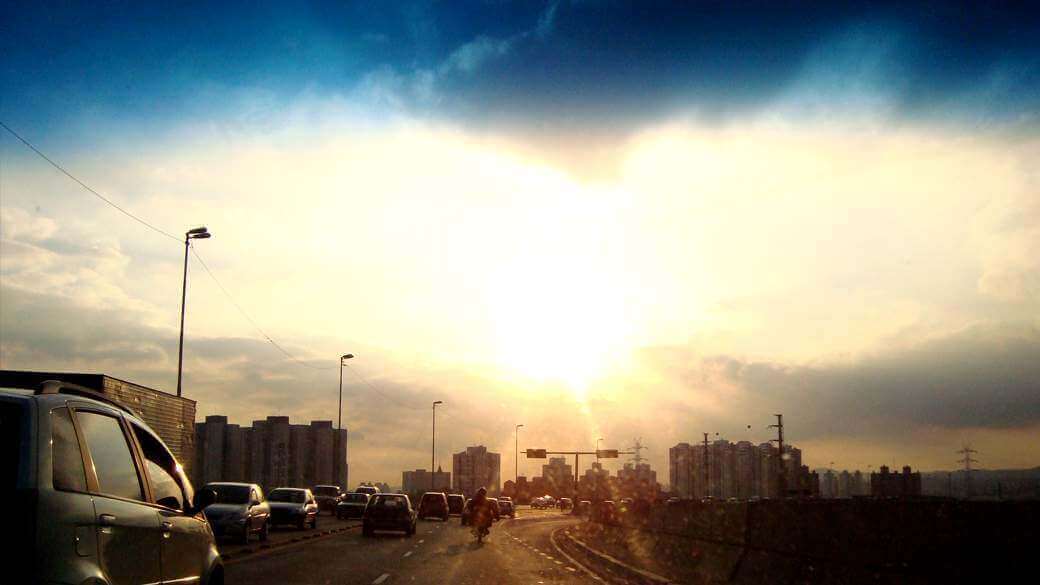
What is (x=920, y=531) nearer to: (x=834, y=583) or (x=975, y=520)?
(x=975, y=520)

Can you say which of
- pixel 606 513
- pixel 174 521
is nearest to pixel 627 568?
Result: pixel 174 521

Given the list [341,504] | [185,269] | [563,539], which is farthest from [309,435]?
[563,539]

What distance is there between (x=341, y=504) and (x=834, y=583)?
4845 centimetres

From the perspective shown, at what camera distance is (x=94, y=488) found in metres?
6.08

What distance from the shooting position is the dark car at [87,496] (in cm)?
522

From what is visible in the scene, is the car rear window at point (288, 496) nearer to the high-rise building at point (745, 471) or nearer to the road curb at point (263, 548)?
the road curb at point (263, 548)

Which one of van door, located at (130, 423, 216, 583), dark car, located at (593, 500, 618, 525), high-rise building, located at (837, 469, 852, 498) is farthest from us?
high-rise building, located at (837, 469, 852, 498)

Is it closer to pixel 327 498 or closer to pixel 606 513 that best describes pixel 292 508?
pixel 606 513

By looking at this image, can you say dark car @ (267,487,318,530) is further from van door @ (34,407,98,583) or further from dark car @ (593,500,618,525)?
van door @ (34,407,98,583)

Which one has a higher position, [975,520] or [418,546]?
[975,520]

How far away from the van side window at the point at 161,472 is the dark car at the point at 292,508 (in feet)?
103

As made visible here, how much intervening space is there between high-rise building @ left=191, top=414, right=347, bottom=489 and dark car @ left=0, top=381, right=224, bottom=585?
9374 centimetres

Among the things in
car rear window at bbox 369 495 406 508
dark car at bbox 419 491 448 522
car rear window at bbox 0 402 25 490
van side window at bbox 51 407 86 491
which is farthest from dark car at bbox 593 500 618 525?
car rear window at bbox 0 402 25 490

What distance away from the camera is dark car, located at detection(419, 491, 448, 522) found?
61.7 meters
